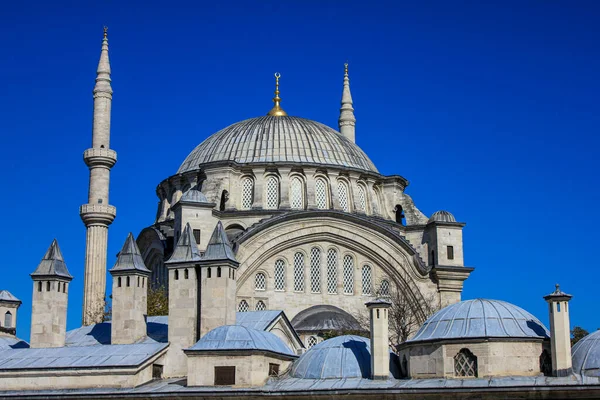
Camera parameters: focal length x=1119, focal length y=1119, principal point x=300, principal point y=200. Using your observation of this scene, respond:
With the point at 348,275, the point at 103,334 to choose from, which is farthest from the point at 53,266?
the point at 348,275

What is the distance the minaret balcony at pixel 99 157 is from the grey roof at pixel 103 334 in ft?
33.7

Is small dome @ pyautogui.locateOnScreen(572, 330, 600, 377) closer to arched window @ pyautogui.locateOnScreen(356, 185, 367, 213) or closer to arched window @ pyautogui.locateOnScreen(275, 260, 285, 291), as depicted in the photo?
arched window @ pyautogui.locateOnScreen(275, 260, 285, 291)

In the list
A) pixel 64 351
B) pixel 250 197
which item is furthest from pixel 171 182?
pixel 64 351

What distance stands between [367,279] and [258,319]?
1033 cm

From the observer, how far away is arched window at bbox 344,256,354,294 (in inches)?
1665

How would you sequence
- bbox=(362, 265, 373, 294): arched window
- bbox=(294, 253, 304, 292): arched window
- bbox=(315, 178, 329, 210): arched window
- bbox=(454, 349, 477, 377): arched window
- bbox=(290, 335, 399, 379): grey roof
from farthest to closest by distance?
bbox=(315, 178, 329, 210): arched window < bbox=(362, 265, 373, 294): arched window < bbox=(294, 253, 304, 292): arched window < bbox=(290, 335, 399, 379): grey roof < bbox=(454, 349, 477, 377): arched window

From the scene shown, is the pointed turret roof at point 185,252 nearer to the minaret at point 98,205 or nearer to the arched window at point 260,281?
the arched window at point 260,281

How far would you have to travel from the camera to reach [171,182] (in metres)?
47.5

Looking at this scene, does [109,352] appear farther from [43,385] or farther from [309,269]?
[309,269]

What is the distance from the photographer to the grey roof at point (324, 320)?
38125 mm

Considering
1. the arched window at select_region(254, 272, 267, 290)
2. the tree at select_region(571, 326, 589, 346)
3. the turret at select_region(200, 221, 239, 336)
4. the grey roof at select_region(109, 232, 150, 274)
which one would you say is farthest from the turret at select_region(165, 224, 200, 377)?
the tree at select_region(571, 326, 589, 346)

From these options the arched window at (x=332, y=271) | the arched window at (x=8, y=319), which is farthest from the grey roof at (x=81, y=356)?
the arched window at (x=332, y=271)

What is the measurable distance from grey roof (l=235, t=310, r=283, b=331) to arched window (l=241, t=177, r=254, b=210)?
34.3ft

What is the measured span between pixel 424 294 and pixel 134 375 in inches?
662
